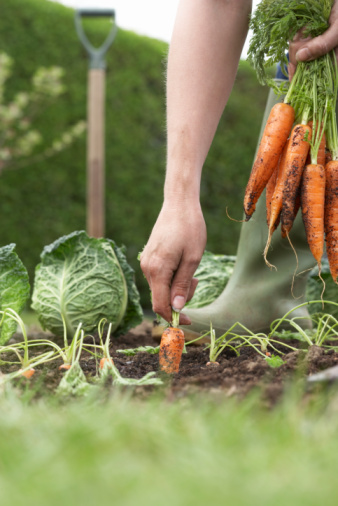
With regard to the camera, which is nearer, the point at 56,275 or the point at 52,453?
the point at 52,453

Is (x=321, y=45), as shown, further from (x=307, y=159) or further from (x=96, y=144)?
(x=96, y=144)

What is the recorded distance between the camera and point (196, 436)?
3.68 feet

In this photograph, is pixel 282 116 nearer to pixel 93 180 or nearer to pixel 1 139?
pixel 93 180

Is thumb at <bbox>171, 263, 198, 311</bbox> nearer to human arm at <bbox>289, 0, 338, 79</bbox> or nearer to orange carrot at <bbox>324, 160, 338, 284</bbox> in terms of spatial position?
orange carrot at <bbox>324, 160, 338, 284</bbox>

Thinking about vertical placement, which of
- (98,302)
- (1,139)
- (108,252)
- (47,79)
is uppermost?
(47,79)

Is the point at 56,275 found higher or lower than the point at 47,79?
lower

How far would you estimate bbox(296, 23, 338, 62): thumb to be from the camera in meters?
2.16

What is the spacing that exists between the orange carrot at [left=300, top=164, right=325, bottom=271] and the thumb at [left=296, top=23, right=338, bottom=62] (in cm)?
44

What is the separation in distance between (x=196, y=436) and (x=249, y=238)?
2.17 m

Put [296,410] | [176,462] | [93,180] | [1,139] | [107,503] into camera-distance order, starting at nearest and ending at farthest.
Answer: [107,503], [176,462], [296,410], [93,180], [1,139]

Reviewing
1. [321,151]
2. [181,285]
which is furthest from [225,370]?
[321,151]

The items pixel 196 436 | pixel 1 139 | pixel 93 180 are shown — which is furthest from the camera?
pixel 1 139

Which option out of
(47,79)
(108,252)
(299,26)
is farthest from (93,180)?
(299,26)

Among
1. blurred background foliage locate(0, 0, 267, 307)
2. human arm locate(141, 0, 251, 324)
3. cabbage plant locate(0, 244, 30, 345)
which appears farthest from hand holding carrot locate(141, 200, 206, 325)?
blurred background foliage locate(0, 0, 267, 307)
